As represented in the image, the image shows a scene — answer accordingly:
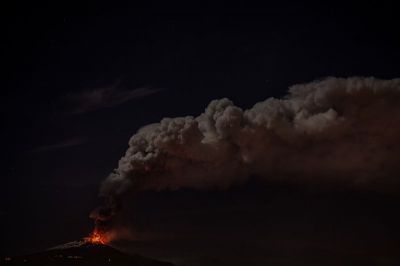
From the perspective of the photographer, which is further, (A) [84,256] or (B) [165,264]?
(B) [165,264]

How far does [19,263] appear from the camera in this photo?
145 meters

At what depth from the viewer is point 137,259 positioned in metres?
168

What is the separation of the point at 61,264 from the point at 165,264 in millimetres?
34070

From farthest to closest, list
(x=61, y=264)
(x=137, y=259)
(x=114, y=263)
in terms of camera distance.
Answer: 1. (x=137, y=259)
2. (x=114, y=263)
3. (x=61, y=264)

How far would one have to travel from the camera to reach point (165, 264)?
163 metres

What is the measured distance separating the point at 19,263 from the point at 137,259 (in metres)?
38.1

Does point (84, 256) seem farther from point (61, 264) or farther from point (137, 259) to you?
point (137, 259)

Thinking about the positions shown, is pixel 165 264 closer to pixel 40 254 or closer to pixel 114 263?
pixel 114 263

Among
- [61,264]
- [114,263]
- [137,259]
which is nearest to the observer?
[61,264]

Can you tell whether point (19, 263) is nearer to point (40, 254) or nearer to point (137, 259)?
point (40, 254)

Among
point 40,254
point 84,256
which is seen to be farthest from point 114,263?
point 40,254

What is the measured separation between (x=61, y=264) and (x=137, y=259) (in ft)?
101

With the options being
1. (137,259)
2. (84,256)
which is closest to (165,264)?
(137,259)

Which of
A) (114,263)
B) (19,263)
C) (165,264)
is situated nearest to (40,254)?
(19,263)
